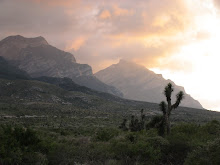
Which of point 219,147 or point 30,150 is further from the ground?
point 219,147

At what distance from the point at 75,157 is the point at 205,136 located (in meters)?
14.6

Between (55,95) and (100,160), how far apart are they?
403 ft

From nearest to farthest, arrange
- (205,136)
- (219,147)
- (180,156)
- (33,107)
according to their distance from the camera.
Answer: (219,147) < (180,156) < (205,136) < (33,107)

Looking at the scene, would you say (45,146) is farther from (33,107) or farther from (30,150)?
(33,107)

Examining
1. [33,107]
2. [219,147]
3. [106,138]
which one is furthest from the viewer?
[33,107]

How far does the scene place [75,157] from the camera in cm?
1703

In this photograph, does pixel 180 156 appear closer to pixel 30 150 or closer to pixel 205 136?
pixel 205 136

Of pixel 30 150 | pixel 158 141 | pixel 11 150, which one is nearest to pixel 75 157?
pixel 30 150

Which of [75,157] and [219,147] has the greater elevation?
[219,147]

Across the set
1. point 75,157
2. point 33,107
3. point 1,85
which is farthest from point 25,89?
point 75,157

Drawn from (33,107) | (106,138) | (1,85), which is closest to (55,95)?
(1,85)

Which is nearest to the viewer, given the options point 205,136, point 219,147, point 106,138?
point 219,147

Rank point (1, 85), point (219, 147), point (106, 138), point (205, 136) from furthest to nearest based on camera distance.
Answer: point (1, 85), point (106, 138), point (205, 136), point (219, 147)

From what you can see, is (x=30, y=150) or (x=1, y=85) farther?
(x=1, y=85)
